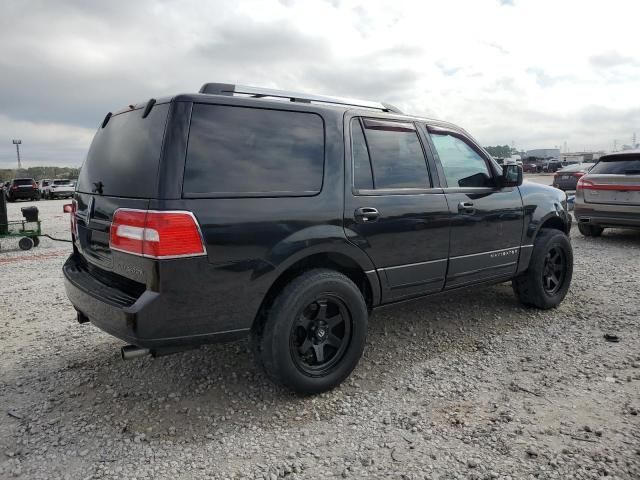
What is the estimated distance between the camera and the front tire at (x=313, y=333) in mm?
2883

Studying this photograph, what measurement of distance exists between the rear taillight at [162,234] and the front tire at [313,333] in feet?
2.17

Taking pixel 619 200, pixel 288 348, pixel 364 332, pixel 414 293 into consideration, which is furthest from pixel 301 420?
pixel 619 200

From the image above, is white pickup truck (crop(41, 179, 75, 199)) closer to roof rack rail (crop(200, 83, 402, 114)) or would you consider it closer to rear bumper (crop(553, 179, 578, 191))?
rear bumper (crop(553, 179, 578, 191))

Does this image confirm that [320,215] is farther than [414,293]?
No

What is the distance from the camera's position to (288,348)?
2.90m

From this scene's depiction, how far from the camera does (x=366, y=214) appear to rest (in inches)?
128

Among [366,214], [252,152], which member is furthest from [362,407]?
[252,152]

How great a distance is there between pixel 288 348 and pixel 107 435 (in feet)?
3.71

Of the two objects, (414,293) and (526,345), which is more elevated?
(414,293)

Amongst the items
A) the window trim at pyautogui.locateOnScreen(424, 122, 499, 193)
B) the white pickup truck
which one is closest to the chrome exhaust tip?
the window trim at pyautogui.locateOnScreen(424, 122, 499, 193)

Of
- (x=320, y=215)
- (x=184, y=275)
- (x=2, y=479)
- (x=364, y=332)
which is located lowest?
(x=2, y=479)

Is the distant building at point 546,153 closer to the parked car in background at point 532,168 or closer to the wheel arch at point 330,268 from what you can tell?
the parked car in background at point 532,168

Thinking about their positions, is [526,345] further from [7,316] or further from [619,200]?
[619,200]

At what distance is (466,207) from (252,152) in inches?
76.9
